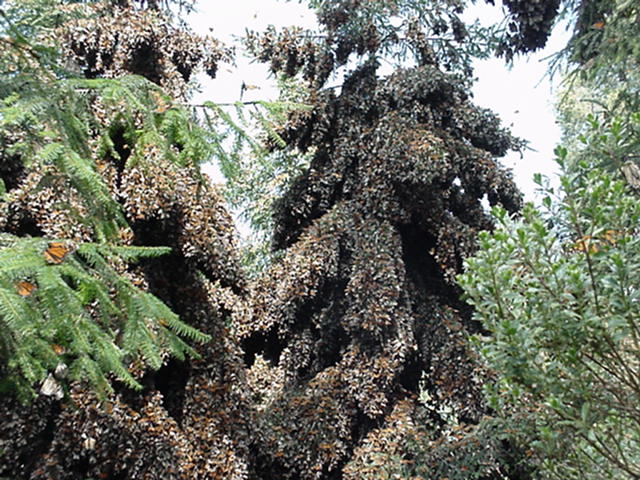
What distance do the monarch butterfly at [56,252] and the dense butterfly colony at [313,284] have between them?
206 cm

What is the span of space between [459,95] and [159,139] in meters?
5.09

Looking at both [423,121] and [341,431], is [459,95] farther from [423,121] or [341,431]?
[341,431]

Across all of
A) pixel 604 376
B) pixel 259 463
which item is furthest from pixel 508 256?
pixel 259 463

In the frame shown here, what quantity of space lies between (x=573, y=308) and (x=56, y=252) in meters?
2.31

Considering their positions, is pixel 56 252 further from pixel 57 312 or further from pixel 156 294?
pixel 156 294

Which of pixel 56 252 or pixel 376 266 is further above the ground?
pixel 376 266

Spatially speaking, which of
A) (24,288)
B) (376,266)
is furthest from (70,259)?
(376,266)

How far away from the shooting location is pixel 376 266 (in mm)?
5934

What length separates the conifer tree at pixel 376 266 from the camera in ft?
18.1

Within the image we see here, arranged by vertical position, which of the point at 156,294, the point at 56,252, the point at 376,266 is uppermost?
the point at 376,266

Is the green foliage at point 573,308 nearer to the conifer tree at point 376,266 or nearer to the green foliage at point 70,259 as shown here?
the green foliage at point 70,259

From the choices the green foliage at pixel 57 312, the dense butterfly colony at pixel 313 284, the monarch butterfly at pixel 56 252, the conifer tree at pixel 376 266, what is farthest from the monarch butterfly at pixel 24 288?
the conifer tree at pixel 376 266

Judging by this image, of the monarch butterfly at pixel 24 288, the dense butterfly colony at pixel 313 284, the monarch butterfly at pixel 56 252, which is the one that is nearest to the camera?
the monarch butterfly at pixel 56 252

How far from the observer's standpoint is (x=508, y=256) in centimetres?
312
